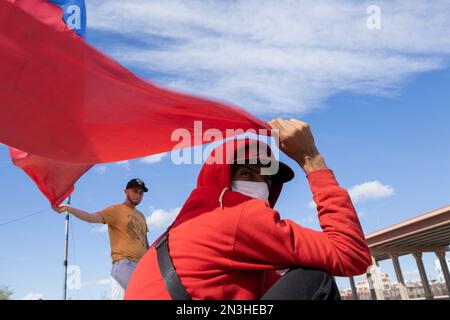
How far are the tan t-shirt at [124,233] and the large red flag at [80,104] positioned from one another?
2660 mm

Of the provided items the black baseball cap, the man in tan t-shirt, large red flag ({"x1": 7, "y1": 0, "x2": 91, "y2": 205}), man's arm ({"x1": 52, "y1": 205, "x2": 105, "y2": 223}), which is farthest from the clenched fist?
the black baseball cap

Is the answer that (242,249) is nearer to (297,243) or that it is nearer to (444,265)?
(297,243)

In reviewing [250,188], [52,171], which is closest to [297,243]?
[250,188]

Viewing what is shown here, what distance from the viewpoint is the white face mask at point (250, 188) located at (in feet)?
6.78

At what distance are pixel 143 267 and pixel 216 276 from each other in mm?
338

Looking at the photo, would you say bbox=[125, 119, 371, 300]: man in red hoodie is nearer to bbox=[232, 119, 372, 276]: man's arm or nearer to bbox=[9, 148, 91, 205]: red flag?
bbox=[232, 119, 372, 276]: man's arm

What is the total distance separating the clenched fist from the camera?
205 centimetres

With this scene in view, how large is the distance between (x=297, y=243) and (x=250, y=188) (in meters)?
0.47

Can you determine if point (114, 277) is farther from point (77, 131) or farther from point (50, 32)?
point (50, 32)

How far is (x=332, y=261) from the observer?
5.67ft

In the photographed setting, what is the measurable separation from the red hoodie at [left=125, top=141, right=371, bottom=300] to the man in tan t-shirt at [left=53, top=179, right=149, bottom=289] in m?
3.24

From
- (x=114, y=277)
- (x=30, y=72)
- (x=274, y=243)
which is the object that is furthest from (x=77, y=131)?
(x=114, y=277)

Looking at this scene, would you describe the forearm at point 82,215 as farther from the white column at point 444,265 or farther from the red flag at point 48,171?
the white column at point 444,265
